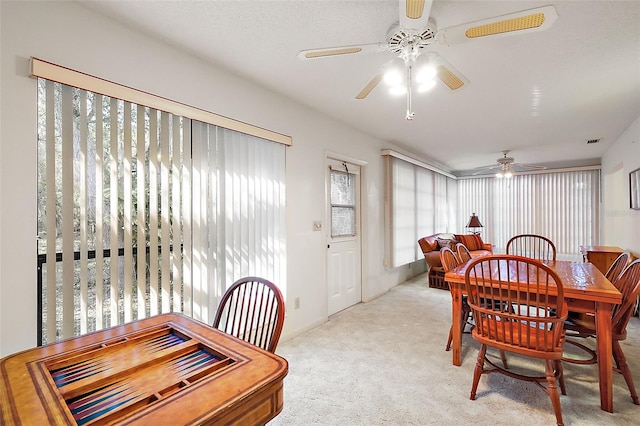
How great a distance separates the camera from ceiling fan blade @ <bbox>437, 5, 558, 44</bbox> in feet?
3.83

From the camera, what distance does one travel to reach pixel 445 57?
221cm

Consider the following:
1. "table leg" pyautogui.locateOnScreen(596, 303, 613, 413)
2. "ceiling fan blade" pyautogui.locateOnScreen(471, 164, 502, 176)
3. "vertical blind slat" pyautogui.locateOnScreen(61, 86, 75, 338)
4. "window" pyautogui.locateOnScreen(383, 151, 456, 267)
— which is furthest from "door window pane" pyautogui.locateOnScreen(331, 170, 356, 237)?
"ceiling fan blade" pyautogui.locateOnScreen(471, 164, 502, 176)

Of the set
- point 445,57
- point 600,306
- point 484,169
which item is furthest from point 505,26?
point 484,169

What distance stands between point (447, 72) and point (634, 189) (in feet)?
12.5

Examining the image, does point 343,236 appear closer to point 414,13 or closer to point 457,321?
point 457,321

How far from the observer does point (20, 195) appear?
1474 millimetres

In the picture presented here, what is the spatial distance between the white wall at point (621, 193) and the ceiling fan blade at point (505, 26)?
370cm

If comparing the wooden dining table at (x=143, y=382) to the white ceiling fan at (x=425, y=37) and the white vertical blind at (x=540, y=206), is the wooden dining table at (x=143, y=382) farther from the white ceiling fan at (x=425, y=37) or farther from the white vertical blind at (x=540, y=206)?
the white vertical blind at (x=540, y=206)

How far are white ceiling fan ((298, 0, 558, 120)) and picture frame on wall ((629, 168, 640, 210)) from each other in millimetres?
3423

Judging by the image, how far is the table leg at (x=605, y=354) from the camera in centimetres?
184

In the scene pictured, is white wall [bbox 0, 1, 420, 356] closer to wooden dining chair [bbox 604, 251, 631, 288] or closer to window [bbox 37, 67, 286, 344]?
window [bbox 37, 67, 286, 344]

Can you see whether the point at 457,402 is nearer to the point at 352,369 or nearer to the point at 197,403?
the point at 352,369

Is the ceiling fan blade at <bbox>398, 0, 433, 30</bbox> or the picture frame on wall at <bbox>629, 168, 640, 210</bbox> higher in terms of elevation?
the ceiling fan blade at <bbox>398, 0, 433, 30</bbox>

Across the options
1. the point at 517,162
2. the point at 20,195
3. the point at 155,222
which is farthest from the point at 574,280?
the point at 517,162
